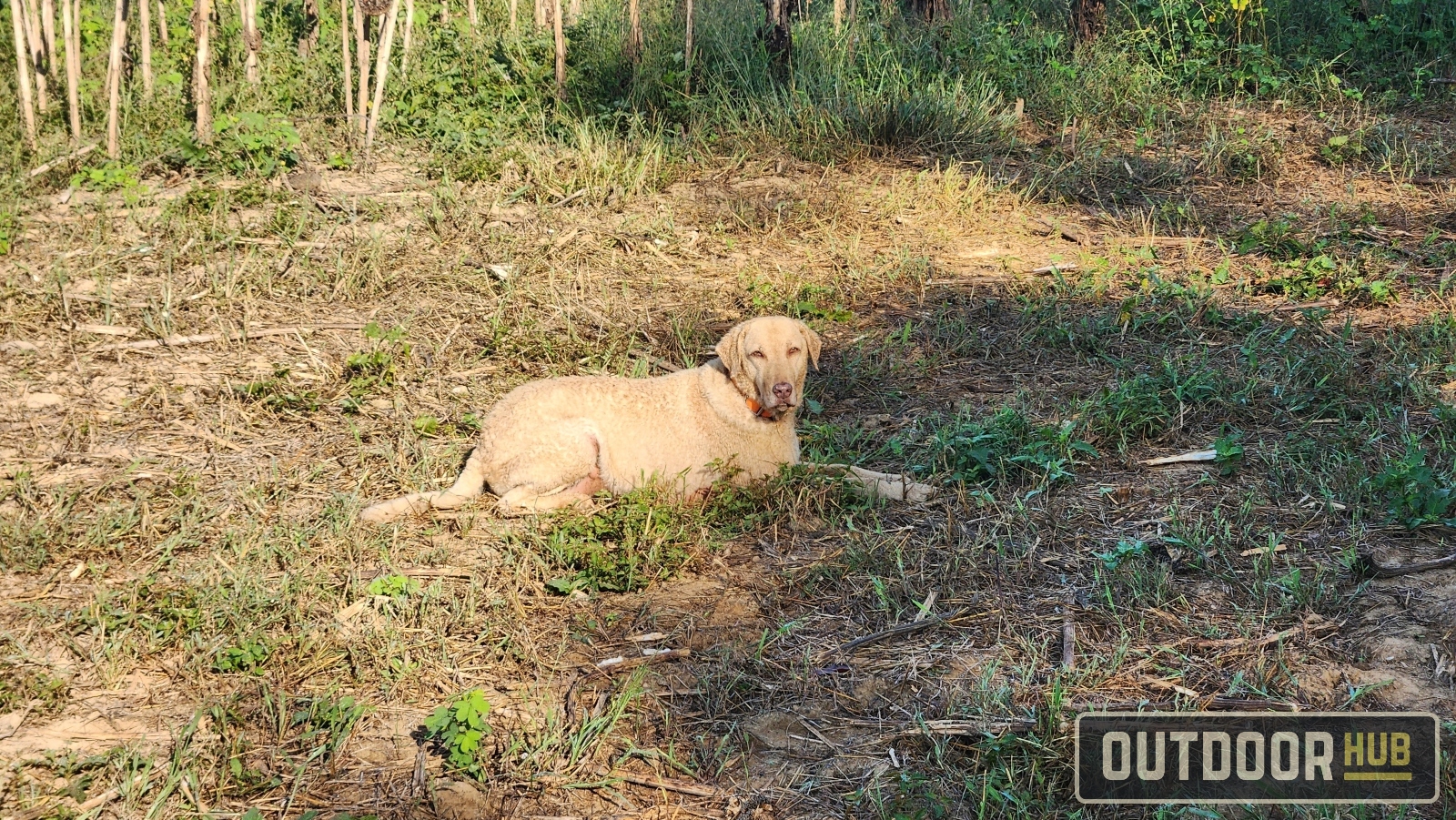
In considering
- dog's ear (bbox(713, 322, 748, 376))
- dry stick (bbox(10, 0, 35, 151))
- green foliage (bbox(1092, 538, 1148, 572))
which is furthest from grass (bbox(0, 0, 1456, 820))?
dog's ear (bbox(713, 322, 748, 376))

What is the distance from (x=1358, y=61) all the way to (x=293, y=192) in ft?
27.5

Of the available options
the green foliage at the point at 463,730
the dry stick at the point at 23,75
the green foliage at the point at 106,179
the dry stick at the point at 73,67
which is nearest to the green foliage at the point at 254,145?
the green foliage at the point at 106,179

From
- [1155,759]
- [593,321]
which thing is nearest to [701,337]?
[593,321]

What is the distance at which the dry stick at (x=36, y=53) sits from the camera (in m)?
8.91

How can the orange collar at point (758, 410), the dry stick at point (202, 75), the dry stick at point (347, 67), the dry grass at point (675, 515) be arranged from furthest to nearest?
1. the dry stick at point (347, 67)
2. the dry stick at point (202, 75)
3. the orange collar at point (758, 410)
4. the dry grass at point (675, 515)

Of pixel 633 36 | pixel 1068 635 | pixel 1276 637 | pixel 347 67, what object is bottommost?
pixel 1068 635

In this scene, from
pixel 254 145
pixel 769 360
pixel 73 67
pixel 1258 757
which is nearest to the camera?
pixel 1258 757

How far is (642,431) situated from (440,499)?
920mm

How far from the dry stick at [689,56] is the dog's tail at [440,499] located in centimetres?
483

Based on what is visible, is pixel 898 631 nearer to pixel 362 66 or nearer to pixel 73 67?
pixel 362 66

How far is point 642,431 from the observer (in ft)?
17.2

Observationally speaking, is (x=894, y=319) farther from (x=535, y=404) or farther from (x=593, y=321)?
(x=535, y=404)

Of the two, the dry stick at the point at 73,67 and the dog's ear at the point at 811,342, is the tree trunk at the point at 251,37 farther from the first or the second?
the dog's ear at the point at 811,342

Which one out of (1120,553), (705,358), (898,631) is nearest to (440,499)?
(705,358)
